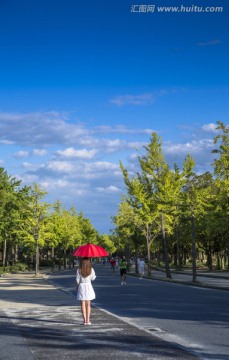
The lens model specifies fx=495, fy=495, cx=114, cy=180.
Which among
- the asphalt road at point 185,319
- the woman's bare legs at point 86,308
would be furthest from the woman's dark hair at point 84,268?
the asphalt road at point 185,319

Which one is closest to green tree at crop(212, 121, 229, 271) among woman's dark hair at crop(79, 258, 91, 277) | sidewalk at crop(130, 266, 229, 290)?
sidewalk at crop(130, 266, 229, 290)

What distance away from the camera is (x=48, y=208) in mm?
50938

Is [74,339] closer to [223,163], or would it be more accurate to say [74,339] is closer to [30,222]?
[223,163]

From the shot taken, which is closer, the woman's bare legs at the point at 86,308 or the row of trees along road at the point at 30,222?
the woman's bare legs at the point at 86,308

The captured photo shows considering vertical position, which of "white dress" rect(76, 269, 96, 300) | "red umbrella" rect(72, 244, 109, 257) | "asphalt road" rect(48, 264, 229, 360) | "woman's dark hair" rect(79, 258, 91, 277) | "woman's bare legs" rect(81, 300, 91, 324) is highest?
"red umbrella" rect(72, 244, 109, 257)

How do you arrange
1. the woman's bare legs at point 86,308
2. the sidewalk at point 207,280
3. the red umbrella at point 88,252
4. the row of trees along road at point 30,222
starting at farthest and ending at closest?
the row of trees along road at point 30,222
the sidewalk at point 207,280
the red umbrella at point 88,252
the woman's bare legs at point 86,308

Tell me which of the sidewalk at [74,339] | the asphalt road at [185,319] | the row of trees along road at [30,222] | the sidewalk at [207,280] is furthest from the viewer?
the row of trees along road at [30,222]

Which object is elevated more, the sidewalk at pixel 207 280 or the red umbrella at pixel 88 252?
the red umbrella at pixel 88 252

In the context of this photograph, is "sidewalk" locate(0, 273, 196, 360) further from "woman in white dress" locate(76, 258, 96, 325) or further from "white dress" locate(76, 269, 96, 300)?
"white dress" locate(76, 269, 96, 300)

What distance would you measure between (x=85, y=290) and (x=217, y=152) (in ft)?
66.2

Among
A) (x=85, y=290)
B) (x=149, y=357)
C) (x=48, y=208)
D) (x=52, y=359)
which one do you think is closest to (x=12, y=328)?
(x=85, y=290)

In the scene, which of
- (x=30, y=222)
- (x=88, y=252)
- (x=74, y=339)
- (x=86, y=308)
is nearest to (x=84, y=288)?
(x=86, y=308)

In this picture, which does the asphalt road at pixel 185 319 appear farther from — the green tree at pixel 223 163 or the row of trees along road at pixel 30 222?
the row of trees along road at pixel 30 222

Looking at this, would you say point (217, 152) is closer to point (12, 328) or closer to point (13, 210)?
point (12, 328)
